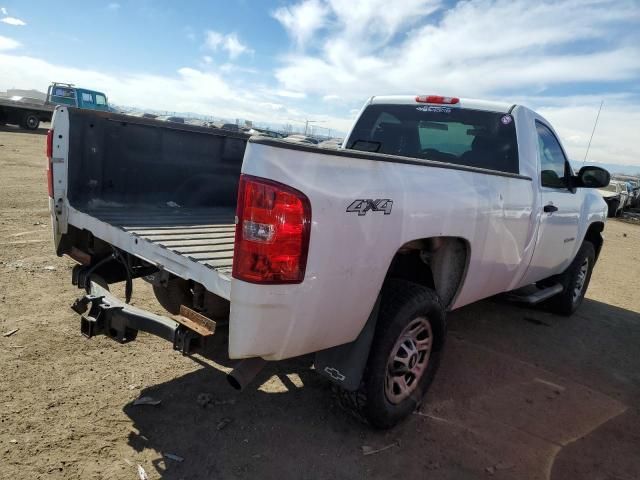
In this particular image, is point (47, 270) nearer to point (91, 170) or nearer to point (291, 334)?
point (91, 170)

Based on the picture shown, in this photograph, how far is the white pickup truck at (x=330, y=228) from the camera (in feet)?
6.68

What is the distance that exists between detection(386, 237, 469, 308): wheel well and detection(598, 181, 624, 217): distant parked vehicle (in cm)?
1735

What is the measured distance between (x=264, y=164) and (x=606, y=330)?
5.05 meters

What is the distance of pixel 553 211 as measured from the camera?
13.8 feet

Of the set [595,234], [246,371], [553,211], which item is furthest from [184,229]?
[595,234]

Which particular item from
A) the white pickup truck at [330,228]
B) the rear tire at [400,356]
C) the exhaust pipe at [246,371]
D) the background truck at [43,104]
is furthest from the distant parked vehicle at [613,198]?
the background truck at [43,104]

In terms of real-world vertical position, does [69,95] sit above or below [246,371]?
above

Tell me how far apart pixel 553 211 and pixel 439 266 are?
5.31ft

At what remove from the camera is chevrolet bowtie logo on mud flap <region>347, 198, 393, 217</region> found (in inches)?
86.4

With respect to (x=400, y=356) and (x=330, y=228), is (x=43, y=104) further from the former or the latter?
(x=330, y=228)

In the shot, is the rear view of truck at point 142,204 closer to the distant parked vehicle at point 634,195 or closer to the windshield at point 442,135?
the windshield at point 442,135

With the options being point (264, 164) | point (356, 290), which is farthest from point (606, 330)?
point (264, 164)

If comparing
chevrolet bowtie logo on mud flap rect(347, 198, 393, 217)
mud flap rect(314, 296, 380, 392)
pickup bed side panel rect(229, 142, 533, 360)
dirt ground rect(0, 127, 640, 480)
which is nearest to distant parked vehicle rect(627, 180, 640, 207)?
dirt ground rect(0, 127, 640, 480)

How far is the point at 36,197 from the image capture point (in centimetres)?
863
